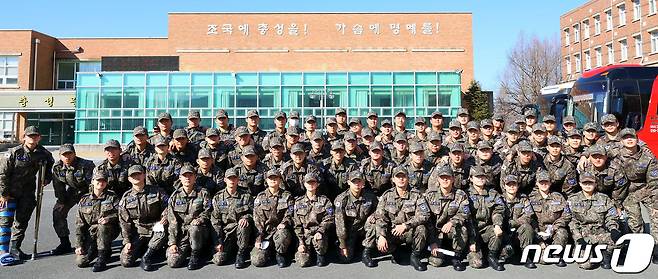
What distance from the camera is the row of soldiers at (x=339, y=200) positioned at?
564cm

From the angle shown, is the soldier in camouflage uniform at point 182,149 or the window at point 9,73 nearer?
the soldier in camouflage uniform at point 182,149

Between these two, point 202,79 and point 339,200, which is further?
point 202,79

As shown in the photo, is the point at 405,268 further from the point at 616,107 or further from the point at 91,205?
the point at 616,107

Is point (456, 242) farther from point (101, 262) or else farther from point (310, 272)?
point (101, 262)

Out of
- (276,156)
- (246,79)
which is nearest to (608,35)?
(246,79)

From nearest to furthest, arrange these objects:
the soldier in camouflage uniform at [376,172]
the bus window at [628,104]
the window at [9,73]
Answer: the soldier in camouflage uniform at [376,172], the bus window at [628,104], the window at [9,73]

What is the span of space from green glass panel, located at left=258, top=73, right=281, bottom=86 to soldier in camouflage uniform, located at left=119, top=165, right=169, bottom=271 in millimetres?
21570

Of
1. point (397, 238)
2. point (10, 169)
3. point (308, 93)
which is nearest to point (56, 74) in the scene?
point (308, 93)

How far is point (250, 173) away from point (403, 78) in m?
21.9

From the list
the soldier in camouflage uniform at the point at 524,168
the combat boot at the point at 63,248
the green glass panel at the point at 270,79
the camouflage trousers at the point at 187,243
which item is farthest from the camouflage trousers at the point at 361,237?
the green glass panel at the point at 270,79

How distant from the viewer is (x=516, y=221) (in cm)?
570

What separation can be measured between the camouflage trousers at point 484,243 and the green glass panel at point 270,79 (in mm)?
22432

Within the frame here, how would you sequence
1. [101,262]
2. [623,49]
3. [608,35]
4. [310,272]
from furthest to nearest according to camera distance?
[608,35], [623,49], [101,262], [310,272]

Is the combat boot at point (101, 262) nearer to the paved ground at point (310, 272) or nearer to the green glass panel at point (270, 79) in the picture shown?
the paved ground at point (310, 272)
